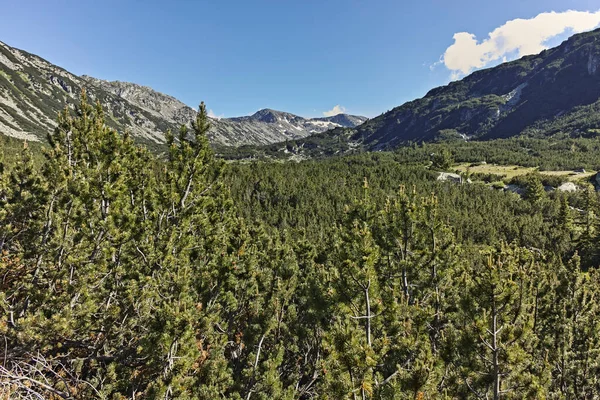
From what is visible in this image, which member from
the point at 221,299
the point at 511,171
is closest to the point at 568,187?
the point at 511,171

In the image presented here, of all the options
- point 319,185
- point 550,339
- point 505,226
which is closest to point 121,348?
point 550,339

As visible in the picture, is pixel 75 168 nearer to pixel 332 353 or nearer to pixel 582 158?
pixel 332 353

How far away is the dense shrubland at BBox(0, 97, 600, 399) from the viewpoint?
8867 millimetres

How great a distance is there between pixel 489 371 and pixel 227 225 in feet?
52.8

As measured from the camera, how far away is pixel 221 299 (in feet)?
41.7

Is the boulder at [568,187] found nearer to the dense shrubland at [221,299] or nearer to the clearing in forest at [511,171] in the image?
the clearing in forest at [511,171]

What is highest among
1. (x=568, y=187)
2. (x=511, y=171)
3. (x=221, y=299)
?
(x=511, y=171)

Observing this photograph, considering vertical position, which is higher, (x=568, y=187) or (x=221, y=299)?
(x=568, y=187)

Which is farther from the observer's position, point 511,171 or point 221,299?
point 511,171

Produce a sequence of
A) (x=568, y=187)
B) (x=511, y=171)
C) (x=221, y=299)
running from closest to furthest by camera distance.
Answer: (x=221, y=299) < (x=568, y=187) < (x=511, y=171)

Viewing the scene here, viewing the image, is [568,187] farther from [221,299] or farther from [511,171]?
[221,299]

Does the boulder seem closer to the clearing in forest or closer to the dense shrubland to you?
the clearing in forest

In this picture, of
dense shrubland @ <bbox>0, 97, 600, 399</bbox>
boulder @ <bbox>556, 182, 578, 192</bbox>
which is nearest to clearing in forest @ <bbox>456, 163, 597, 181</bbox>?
boulder @ <bbox>556, 182, 578, 192</bbox>

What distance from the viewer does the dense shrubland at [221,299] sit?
887cm
